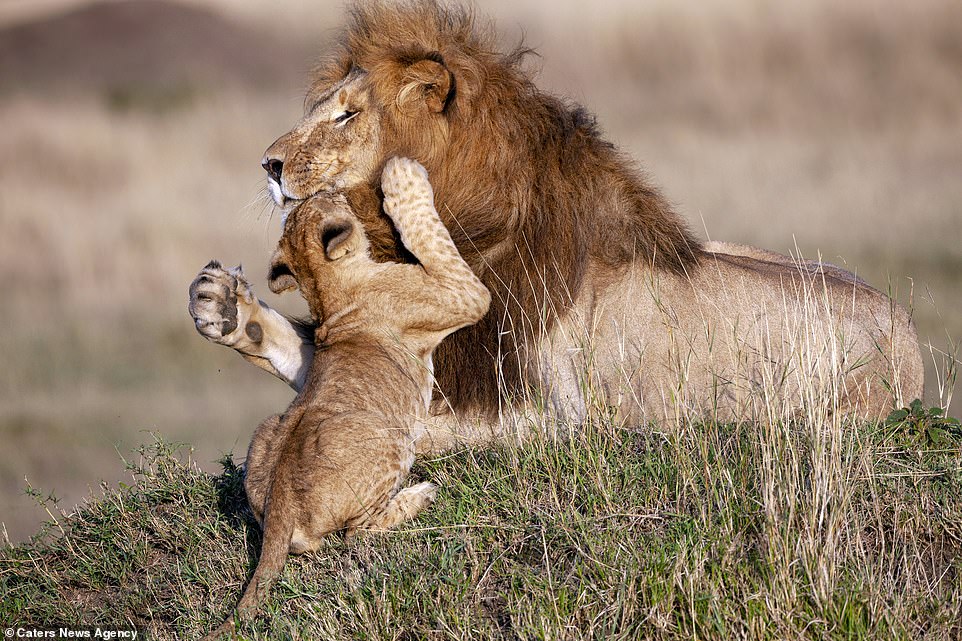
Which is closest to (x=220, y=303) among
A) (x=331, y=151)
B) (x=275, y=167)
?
(x=275, y=167)

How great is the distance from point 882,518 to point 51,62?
25.7 metres

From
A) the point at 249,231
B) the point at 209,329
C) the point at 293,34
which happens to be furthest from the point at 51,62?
the point at 209,329

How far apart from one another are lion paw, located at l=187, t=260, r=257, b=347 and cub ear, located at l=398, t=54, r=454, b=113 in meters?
0.91

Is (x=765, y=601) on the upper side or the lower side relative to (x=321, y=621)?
upper

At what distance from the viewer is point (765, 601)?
3.10 meters

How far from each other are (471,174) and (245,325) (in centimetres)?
102

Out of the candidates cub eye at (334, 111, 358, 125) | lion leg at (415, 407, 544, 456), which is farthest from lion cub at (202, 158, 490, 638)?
cub eye at (334, 111, 358, 125)

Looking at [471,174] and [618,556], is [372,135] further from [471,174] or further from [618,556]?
[618,556]

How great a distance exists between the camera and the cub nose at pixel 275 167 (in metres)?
4.69

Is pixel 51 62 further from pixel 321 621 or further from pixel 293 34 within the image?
pixel 321 621

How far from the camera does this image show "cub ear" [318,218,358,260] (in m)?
4.32

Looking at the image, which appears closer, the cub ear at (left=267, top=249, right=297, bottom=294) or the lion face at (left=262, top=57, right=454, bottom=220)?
the cub ear at (left=267, top=249, right=297, bottom=294)

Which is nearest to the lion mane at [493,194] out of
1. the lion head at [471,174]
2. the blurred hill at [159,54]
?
the lion head at [471,174]

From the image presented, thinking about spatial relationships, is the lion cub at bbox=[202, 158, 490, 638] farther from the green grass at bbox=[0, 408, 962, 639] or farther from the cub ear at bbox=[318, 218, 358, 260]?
the green grass at bbox=[0, 408, 962, 639]
